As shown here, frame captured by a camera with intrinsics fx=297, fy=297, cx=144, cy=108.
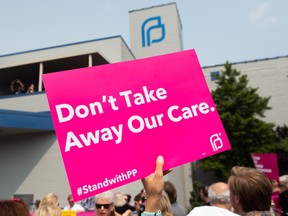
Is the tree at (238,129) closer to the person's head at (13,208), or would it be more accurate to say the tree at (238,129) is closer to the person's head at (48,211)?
the person's head at (48,211)

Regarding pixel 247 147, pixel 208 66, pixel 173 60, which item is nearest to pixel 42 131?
pixel 173 60

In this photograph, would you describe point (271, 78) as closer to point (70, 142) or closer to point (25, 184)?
point (25, 184)

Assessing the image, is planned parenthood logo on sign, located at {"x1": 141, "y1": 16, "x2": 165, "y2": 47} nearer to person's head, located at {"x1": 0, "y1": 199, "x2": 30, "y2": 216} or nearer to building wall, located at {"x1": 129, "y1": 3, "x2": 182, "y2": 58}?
building wall, located at {"x1": 129, "y1": 3, "x2": 182, "y2": 58}

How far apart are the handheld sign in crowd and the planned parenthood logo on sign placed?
24794mm

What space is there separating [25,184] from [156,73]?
1346cm

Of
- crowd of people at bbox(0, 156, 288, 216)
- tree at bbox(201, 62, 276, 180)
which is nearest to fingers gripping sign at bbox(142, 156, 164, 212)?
crowd of people at bbox(0, 156, 288, 216)

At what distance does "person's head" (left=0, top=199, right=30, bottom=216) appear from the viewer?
1787mm

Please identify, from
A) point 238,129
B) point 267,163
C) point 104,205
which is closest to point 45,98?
point 267,163

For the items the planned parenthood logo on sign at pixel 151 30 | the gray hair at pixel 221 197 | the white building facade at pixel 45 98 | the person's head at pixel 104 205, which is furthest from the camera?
the planned parenthood logo on sign at pixel 151 30

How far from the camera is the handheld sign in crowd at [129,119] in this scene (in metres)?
1.94

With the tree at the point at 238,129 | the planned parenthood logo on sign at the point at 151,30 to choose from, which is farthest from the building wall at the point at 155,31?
the tree at the point at 238,129

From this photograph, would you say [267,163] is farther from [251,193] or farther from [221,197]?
[251,193]

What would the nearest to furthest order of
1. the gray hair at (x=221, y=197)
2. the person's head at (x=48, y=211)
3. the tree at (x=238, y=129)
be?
the gray hair at (x=221, y=197)
the person's head at (x=48, y=211)
the tree at (x=238, y=129)

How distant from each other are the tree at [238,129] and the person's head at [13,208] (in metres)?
20.2
